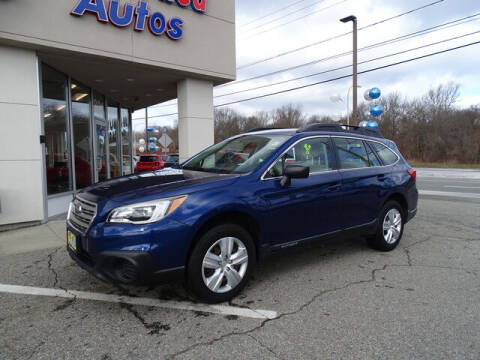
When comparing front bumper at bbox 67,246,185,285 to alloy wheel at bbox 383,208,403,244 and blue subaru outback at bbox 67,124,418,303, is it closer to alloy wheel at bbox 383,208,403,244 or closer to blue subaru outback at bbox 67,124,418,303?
blue subaru outback at bbox 67,124,418,303

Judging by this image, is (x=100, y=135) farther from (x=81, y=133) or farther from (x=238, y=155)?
(x=238, y=155)

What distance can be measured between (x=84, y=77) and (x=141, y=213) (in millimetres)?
7589

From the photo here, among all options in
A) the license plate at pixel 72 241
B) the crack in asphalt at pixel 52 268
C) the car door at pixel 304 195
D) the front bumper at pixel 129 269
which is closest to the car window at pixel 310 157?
the car door at pixel 304 195

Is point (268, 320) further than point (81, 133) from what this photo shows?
No

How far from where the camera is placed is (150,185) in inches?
131

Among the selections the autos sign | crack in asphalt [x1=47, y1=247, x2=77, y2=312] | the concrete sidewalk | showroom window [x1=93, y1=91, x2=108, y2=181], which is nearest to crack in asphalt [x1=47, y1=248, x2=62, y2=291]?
crack in asphalt [x1=47, y1=247, x2=77, y2=312]

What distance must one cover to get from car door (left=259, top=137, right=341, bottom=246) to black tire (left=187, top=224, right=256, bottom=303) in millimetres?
319

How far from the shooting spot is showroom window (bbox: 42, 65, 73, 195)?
25.4ft

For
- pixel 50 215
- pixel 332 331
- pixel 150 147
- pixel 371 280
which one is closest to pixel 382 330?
pixel 332 331

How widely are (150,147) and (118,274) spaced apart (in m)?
49.0

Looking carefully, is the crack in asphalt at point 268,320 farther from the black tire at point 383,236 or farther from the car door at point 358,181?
the black tire at point 383,236

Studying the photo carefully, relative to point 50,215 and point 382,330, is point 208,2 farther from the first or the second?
point 382,330

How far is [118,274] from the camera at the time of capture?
9.53ft

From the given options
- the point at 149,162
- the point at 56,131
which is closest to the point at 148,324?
the point at 56,131
